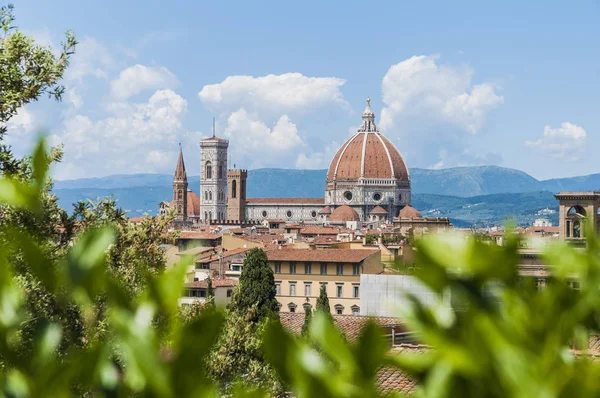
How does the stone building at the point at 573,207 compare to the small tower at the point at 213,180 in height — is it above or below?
below

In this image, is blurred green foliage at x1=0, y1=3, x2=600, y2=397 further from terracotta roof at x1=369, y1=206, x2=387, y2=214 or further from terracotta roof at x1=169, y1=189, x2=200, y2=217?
terracotta roof at x1=169, y1=189, x2=200, y2=217

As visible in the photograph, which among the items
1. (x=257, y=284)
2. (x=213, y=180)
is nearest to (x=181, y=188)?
(x=213, y=180)

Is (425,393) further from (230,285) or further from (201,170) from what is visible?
(201,170)

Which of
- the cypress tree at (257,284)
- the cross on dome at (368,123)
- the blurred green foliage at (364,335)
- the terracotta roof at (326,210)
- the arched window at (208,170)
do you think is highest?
the cross on dome at (368,123)

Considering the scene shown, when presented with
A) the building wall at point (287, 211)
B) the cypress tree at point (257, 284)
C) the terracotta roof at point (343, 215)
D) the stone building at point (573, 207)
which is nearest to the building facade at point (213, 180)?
the building wall at point (287, 211)

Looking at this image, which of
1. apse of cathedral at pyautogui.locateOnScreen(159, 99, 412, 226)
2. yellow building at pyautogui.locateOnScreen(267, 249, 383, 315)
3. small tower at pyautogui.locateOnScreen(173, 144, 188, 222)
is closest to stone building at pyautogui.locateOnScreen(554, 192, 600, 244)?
yellow building at pyautogui.locateOnScreen(267, 249, 383, 315)

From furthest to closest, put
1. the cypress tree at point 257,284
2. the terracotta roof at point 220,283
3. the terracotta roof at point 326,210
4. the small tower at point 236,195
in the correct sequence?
1. the small tower at point 236,195
2. the terracotta roof at point 326,210
3. the terracotta roof at point 220,283
4. the cypress tree at point 257,284

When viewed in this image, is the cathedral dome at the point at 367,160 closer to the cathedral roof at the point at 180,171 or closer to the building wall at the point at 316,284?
the cathedral roof at the point at 180,171
